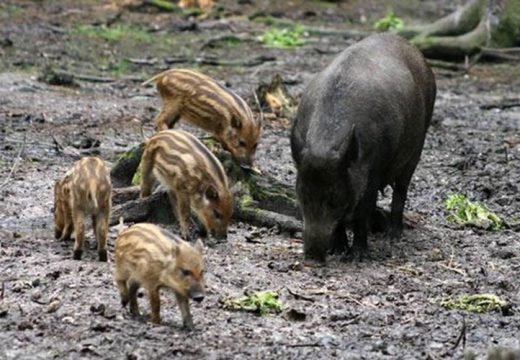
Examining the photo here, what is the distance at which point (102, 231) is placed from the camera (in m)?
7.65

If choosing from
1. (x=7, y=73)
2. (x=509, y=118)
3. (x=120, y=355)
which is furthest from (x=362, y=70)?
(x=7, y=73)

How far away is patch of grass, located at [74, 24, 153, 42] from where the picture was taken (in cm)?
1894

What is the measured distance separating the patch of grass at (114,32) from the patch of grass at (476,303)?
1212cm

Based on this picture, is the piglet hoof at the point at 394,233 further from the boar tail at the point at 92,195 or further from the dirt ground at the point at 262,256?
the boar tail at the point at 92,195

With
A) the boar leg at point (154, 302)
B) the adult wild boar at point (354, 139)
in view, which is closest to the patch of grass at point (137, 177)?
the adult wild boar at point (354, 139)

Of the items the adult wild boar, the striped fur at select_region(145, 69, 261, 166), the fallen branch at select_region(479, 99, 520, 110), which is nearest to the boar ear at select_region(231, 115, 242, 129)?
the striped fur at select_region(145, 69, 261, 166)

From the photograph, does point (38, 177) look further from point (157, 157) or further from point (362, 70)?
point (362, 70)

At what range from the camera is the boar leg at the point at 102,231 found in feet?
25.1

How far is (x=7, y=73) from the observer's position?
15.4 meters

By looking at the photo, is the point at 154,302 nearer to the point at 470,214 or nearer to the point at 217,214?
the point at 217,214

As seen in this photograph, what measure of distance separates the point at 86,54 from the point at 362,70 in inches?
369

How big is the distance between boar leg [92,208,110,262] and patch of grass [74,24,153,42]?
37.0ft

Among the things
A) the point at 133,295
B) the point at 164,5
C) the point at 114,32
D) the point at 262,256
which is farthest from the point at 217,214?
the point at 164,5

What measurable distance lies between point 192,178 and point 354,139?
3.62 ft
